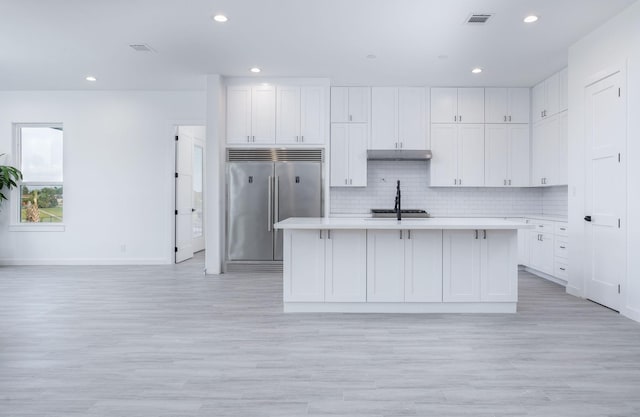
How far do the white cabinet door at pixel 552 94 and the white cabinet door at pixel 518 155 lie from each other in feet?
1.82

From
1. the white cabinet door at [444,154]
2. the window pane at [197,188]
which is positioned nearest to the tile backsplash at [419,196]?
the white cabinet door at [444,154]

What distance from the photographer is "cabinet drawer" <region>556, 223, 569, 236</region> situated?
16.9ft

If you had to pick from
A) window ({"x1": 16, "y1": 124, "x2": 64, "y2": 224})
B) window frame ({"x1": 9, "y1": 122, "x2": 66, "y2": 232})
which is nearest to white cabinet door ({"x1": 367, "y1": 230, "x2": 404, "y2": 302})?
window frame ({"x1": 9, "y1": 122, "x2": 66, "y2": 232})

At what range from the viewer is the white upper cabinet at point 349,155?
6590mm

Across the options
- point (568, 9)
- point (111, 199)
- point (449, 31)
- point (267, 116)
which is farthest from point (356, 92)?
point (111, 199)

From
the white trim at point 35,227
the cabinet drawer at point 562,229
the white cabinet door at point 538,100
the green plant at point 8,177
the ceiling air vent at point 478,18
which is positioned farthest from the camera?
the white trim at point 35,227

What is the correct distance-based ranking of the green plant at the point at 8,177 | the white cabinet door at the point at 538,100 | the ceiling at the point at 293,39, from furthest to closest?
1. the green plant at the point at 8,177
2. the white cabinet door at the point at 538,100
3. the ceiling at the point at 293,39

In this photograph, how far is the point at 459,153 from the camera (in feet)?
21.9

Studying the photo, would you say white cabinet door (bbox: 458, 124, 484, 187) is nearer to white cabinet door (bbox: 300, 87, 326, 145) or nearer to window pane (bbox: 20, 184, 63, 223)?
white cabinet door (bbox: 300, 87, 326, 145)

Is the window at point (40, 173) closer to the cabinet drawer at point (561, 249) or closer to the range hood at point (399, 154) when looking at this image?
the range hood at point (399, 154)

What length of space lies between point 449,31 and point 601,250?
2.83 meters

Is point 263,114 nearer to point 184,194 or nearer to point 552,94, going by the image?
point 184,194

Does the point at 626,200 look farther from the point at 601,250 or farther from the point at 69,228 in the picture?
the point at 69,228

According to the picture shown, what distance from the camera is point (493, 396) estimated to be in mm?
2281
